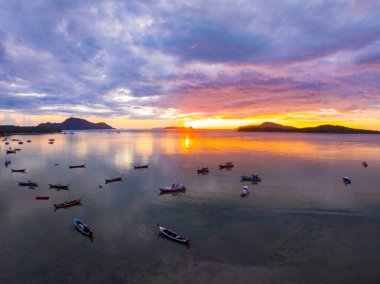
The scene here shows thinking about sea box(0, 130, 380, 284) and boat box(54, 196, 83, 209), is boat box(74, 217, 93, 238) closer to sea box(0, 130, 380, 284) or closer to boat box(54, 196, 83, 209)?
sea box(0, 130, 380, 284)

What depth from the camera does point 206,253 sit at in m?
35.5

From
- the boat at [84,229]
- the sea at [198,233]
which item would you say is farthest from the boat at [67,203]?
the boat at [84,229]

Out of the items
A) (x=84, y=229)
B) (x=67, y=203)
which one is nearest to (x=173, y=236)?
(x=84, y=229)

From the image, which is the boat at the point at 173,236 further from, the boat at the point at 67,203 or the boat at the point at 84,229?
the boat at the point at 67,203

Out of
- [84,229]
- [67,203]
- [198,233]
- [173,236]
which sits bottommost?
[198,233]

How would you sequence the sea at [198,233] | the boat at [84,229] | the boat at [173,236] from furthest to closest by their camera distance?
the boat at [84,229] → the boat at [173,236] → the sea at [198,233]

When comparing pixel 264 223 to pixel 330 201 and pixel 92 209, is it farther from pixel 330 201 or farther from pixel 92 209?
pixel 92 209

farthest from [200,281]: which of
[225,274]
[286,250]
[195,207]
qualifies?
[195,207]

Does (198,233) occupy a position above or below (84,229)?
below

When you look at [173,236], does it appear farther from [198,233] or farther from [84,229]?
[84,229]

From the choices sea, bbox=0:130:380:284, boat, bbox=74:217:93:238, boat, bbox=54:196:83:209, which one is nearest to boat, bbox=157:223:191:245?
→ sea, bbox=0:130:380:284

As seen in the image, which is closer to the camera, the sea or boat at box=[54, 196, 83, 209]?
the sea

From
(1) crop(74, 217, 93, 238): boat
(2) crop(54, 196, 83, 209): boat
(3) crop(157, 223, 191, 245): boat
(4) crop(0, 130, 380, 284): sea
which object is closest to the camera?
(4) crop(0, 130, 380, 284): sea

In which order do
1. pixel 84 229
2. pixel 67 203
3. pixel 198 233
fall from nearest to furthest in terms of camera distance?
1. pixel 84 229
2. pixel 198 233
3. pixel 67 203
